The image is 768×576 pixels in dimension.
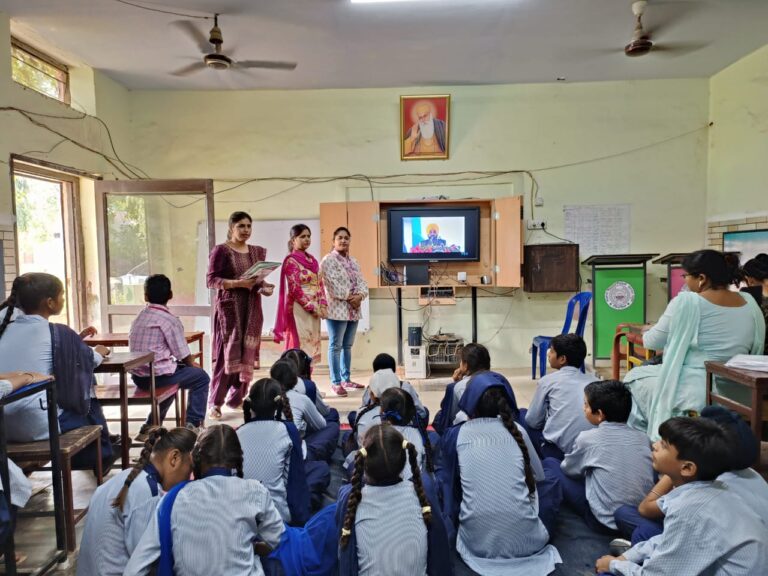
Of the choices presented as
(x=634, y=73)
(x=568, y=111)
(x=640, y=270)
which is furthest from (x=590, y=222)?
(x=634, y=73)

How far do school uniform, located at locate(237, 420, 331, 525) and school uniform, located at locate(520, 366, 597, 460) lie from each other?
4.03ft

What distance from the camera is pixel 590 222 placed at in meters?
4.93

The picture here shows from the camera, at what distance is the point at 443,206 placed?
4.93 m

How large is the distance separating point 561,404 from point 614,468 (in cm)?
48

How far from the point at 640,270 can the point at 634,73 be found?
203cm

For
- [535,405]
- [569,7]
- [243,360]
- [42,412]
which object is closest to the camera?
[42,412]

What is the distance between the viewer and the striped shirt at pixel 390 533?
123 centimetres

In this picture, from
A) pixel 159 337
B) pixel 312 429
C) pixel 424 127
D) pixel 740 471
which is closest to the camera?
pixel 740 471

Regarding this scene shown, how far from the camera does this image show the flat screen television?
4.88 meters

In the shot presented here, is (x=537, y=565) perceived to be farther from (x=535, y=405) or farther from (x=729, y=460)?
(x=535, y=405)

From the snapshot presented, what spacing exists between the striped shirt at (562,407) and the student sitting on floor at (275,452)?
123cm

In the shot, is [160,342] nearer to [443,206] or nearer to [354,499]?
[354,499]

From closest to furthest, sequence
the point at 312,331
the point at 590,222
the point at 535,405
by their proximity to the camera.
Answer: the point at 535,405 < the point at 312,331 < the point at 590,222

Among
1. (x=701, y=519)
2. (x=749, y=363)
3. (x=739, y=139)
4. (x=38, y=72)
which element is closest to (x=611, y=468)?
(x=701, y=519)
